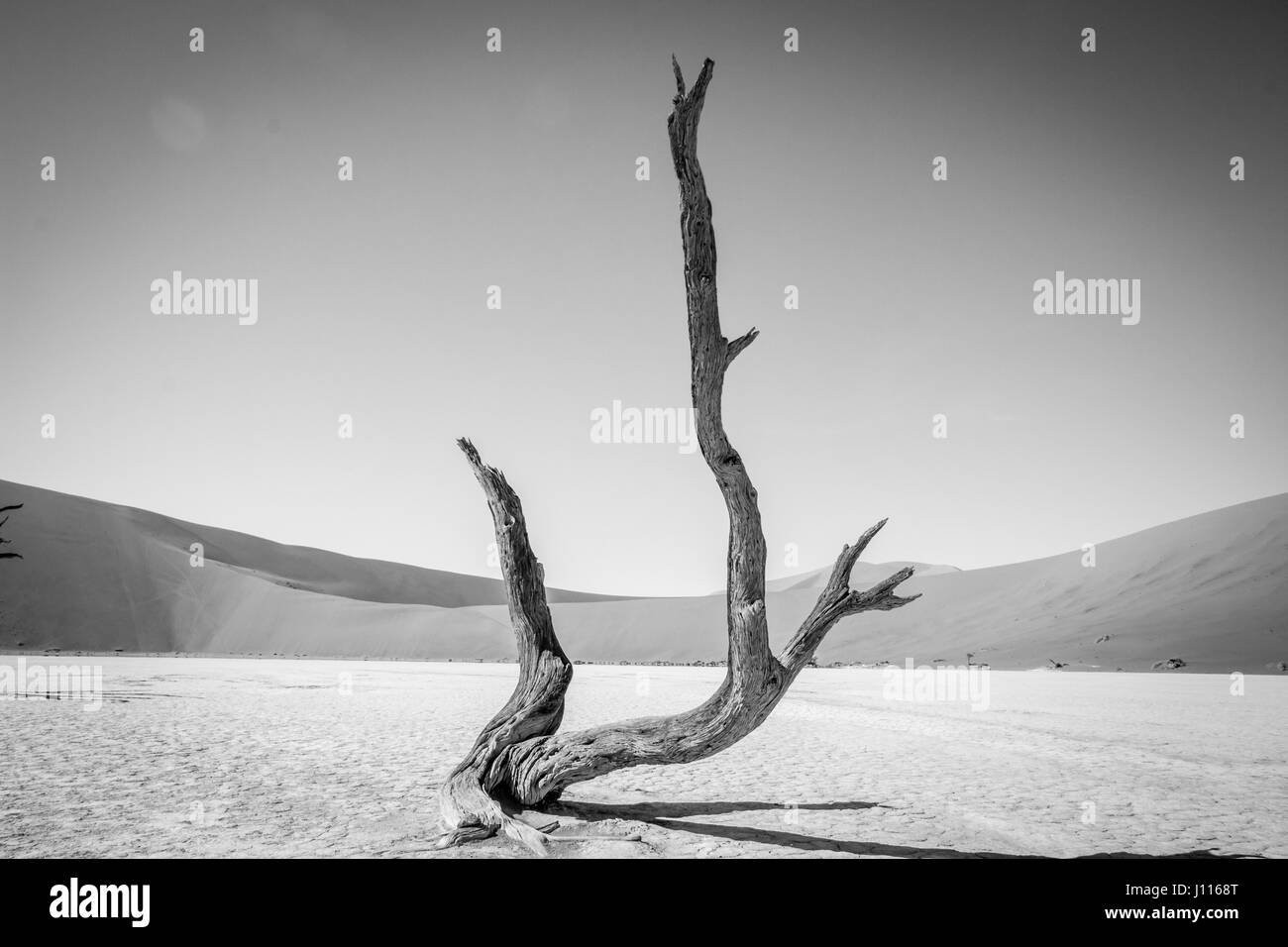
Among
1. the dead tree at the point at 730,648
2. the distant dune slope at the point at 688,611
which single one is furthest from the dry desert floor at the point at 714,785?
the distant dune slope at the point at 688,611

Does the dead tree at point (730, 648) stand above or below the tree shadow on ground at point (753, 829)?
above

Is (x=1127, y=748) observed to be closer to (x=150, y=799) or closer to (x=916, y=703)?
(x=916, y=703)

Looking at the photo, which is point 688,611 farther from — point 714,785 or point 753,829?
point 753,829

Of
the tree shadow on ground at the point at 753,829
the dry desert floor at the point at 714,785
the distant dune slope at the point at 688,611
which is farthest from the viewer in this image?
the distant dune slope at the point at 688,611

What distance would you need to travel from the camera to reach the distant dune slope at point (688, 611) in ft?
115

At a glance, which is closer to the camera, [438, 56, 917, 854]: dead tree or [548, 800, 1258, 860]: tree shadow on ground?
[548, 800, 1258, 860]: tree shadow on ground

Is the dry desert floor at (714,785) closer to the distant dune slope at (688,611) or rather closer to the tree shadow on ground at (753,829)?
the tree shadow on ground at (753,829)

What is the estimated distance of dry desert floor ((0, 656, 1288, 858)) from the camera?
5711mm

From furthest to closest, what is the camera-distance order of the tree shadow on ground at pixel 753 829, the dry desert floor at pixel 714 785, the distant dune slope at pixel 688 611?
1. the distant dune slope at pixel 688 611
2. the dry desert floor at pixel 714 785
3. the tree shadow on ground at pixel 753 829

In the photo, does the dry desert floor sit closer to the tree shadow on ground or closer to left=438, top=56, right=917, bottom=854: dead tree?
the tree shadow on ground

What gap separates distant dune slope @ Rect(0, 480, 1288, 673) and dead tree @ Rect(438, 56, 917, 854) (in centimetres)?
3026

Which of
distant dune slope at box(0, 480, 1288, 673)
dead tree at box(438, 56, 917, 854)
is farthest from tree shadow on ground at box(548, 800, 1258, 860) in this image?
distant dune slope at box(0, 480, 1288, 673)

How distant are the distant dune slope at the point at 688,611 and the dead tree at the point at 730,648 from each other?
30.3 m
